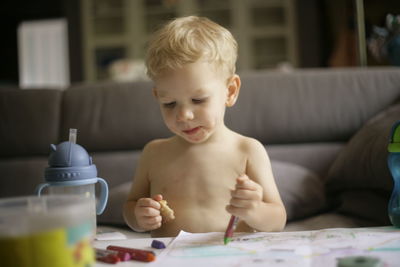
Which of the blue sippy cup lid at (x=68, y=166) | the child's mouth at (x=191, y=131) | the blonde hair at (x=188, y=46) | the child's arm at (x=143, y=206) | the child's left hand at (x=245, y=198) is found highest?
the blonde hair at (x=188, y=46)

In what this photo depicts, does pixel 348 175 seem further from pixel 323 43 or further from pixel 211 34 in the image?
pixel 323 43

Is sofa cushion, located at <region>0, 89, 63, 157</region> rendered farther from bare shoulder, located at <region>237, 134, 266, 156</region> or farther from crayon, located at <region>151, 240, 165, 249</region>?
crayon, located at <region>151, 240, 165, 249</region>

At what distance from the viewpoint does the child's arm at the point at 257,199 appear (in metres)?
0.71

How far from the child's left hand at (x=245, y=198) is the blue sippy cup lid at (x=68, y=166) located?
261 mm

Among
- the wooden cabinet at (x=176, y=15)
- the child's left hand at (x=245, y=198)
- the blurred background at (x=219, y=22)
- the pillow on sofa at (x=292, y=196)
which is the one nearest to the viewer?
the child's left hand at (x=245, y=198)

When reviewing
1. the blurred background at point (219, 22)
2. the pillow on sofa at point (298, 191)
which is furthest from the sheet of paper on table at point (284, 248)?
the blurred background at point (219, 22)

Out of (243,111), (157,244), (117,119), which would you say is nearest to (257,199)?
(157,244)

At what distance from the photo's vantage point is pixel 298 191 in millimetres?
1425

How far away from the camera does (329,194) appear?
154cm

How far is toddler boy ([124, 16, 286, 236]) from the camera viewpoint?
33.5 inches

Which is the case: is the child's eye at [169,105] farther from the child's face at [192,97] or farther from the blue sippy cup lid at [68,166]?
the blue sippy cup lid at [68,166]

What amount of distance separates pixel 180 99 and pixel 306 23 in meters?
3.78

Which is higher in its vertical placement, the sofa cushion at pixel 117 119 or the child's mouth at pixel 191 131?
the child's mouth at pixel 191 131

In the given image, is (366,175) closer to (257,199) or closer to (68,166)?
(257,199)
